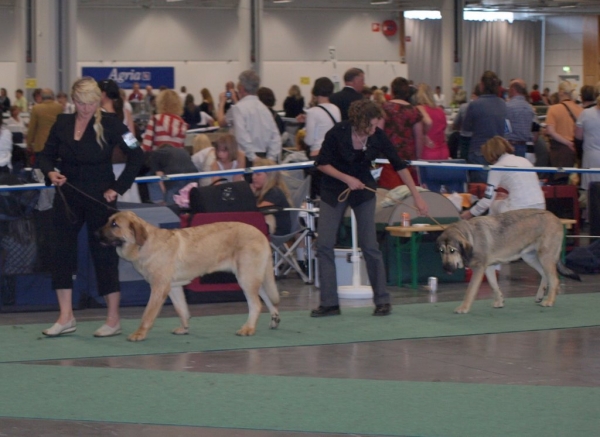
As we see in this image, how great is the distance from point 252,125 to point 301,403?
16.5ft

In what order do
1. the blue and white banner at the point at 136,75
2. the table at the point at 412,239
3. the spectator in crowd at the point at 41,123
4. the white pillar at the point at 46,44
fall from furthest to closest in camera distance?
the blue and white banner at the point at 136,75
the white pillar at the point at 46,44
the spectator in crowd at the point at 41,123
the table at the point at 412,239

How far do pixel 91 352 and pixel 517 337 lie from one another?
274 cm

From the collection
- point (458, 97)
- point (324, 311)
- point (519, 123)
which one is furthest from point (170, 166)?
point (458, 97)

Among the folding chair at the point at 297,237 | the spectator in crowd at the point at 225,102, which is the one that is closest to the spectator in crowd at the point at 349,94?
the folding chair at the point at 297,237

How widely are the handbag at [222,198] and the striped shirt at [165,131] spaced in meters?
1.72

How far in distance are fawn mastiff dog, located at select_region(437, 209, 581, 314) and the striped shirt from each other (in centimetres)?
329

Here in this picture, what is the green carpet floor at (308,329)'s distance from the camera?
6293 millimetres

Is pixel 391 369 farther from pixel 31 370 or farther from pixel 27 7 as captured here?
pixel 27 7

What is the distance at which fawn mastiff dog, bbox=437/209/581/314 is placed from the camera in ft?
24.4

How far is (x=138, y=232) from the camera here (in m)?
6.32

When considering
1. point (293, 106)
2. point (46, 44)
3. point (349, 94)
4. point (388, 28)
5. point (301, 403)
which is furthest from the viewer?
point (388, 28)

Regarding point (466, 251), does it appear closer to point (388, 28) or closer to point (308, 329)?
point (308, 329)

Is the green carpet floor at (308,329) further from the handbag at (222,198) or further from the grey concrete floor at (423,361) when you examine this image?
the handbag at (222,198)

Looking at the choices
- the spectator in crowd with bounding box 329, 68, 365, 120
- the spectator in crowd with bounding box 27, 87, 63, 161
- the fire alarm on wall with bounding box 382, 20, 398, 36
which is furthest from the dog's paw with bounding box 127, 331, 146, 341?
the fire alarm on wall with bounding box 382, 20, 398, 36
